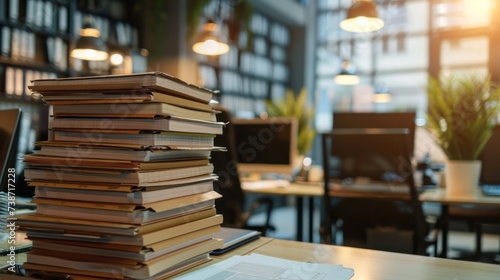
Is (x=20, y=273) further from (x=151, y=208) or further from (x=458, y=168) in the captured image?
(x=458, y=168)

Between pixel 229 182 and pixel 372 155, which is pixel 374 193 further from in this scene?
pixel 229 182

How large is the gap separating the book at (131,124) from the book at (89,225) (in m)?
0.15

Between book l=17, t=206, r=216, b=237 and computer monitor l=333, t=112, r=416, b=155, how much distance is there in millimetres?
2445

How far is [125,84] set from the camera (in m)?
0.75

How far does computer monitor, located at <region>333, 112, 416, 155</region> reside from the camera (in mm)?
3025

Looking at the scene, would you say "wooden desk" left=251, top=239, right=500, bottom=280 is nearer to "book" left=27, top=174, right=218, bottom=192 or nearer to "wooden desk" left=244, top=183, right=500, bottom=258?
"book" left=27, top=174, right=218, bottom=192

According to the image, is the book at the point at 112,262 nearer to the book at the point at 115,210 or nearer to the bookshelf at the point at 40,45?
the book at the point at 115,210

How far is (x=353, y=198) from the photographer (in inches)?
97.2

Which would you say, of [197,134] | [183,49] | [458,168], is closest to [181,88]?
[197,134]

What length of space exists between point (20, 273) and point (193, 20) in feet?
16.5

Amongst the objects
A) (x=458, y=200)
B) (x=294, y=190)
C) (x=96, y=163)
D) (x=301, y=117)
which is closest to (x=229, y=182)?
(x=294, y=190)

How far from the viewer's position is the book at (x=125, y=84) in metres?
0.74

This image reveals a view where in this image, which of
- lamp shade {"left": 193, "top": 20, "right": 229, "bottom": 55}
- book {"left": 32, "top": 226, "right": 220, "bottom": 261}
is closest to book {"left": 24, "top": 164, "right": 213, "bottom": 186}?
book {"left": 32, "top": 226, "right": 220, "bottom": 261}

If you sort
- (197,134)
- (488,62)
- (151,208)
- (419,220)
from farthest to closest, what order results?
(488,62) < (419,220) < (197,134) < (151,208)
